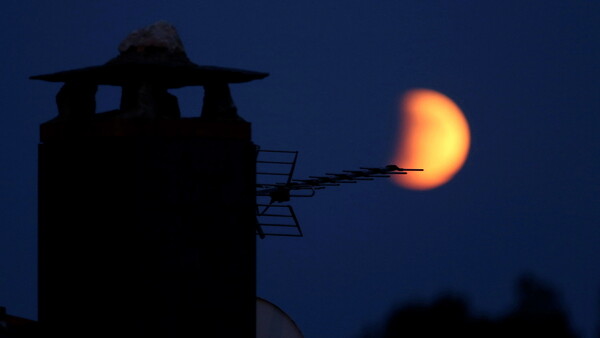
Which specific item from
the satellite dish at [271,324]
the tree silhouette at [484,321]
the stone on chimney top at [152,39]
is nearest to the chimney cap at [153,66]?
the stone on chimney top at [152,39]

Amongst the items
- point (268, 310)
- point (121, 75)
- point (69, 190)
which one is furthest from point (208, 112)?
point (268, 310)

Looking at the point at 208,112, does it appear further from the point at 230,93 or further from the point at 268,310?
the point at 268,310

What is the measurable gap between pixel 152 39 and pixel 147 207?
2.14m

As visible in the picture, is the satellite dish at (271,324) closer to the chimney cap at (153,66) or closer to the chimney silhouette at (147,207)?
the chimney silhouette at (147,207)

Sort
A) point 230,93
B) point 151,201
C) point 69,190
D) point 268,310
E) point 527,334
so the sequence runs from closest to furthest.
→ 1. point 151,201
2. point 69,190
3. point 230,93
4. point 268,310
5. point 527,334

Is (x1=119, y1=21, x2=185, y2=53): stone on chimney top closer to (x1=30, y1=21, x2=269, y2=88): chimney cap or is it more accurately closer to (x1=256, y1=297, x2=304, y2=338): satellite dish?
(x1=30, y1=21, x2=269, y2=88): chimney cap

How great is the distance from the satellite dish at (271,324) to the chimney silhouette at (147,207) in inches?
76.3

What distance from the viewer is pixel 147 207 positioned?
405 inches

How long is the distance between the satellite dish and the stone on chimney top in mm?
3725

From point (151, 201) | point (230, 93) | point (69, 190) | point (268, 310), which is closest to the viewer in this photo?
point (151, 201)

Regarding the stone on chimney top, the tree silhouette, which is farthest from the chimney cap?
the tree silhouette

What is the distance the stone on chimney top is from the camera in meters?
11.4

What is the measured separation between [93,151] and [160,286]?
5.25ft

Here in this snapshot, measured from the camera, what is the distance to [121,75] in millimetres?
11430
